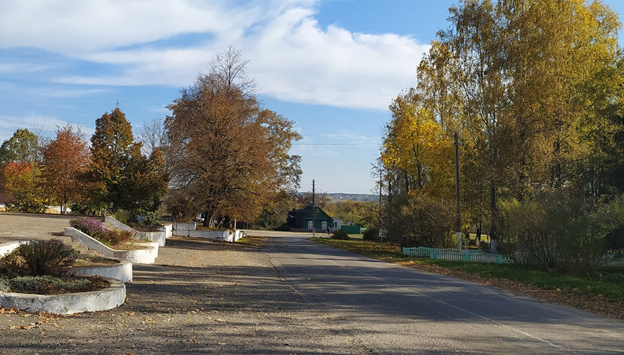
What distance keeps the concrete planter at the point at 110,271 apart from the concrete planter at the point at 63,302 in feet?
9.30

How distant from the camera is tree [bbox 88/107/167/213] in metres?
31.1

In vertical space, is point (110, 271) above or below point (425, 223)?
below

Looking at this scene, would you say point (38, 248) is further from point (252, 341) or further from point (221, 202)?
point (221, 202)

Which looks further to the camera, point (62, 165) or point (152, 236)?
point (62, 165)

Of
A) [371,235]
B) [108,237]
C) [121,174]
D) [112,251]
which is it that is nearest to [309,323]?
[112,251]

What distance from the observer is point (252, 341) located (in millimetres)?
7613

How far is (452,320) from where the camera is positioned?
9844mm

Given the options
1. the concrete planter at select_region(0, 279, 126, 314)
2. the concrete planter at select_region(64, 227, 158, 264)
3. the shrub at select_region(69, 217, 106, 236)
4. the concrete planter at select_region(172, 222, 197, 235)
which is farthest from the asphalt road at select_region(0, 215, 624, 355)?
the concrete planter at select_region(172, 222, 197, 235)

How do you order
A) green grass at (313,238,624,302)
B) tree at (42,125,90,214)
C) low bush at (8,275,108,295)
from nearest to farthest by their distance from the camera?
low bush at (8,275,108,295) < green grass at (313,238,624,302) < tree at (42,125,90,214)

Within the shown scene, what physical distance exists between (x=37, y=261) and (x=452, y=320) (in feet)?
27.2

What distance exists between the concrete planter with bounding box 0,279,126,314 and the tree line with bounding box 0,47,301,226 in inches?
886

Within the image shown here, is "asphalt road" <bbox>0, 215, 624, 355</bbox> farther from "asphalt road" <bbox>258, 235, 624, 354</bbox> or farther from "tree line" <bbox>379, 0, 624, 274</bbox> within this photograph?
"tree line" <bbox>379, 0, 624, 274</bbox>

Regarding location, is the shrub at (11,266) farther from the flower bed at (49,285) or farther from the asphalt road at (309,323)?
the asphalt road at (309,323)

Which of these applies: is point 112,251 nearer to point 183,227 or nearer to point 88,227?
point 88,227
